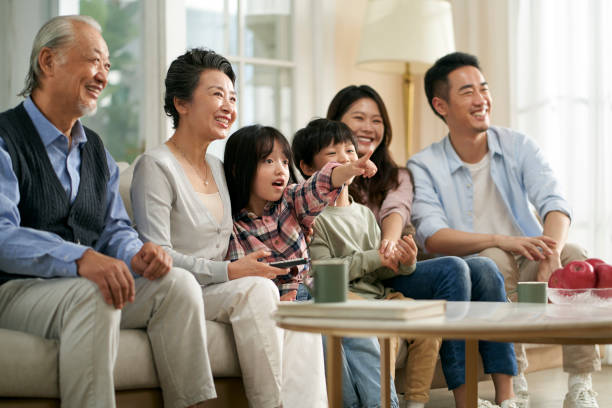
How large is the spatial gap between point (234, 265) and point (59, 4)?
2041 millimetres

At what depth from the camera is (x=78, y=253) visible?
1.70m

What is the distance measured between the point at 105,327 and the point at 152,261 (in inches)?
9.3

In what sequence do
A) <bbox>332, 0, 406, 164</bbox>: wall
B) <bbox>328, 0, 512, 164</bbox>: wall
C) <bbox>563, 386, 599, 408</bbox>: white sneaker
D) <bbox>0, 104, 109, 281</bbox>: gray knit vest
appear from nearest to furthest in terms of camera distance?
<bbox>0, 104, 109, 281</bbox>: gray knit vest → <bbox>563, 386, 599, 408</bbox>: white sneaker → <bbox>328, 0, 512, 164</bbox>: wall → <bbox>332, 0, 406, 164</bbox>: wall

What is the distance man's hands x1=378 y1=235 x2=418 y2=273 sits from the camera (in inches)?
90.1

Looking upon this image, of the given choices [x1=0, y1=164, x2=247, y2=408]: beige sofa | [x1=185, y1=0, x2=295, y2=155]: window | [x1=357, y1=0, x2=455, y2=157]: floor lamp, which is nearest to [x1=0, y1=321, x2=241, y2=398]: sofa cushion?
[x1=0, y1=164, x2=247, y2=408]: beige sofa

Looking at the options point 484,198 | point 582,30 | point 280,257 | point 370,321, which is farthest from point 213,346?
point 582,30

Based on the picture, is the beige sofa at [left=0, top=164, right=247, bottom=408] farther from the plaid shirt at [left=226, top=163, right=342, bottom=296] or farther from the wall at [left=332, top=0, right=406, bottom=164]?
the wall at [left=332, top=0, right=406, bottom=164]

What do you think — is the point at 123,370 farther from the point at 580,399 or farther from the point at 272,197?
the point at 580,399

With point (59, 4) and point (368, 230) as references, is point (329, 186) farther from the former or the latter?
point (59, 4)

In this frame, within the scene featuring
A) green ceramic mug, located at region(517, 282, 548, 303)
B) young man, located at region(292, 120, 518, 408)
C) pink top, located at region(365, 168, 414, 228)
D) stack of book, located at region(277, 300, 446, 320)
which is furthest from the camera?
pink top, located at region(365, 168, 414, 228)

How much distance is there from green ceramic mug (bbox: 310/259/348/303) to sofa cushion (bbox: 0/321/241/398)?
60 cm

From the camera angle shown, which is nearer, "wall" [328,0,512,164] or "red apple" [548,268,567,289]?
"red apple" [548,268,567,289]

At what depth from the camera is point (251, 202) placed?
2377 mm

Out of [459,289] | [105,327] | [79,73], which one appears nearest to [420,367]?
[459,289]
